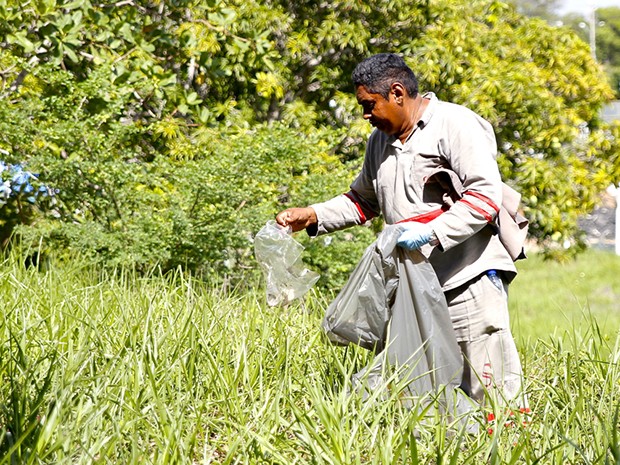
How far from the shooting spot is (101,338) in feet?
11.7

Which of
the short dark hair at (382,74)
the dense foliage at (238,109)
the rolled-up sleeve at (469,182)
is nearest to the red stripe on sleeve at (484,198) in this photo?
the rolled-up sleeve at (469,182)

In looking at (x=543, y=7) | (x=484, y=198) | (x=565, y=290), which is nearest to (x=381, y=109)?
(x=484, y=198)

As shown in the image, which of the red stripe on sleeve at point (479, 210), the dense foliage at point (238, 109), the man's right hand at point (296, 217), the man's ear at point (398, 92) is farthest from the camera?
the dense foliage at point (238, 109)

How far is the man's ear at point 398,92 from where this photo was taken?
11.0 ft

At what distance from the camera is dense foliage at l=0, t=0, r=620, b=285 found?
5.76 metres

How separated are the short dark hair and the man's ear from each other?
0.04 feet

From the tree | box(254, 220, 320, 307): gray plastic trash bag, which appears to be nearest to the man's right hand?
box(254, 220, 320, 307): gray plastic trash bag

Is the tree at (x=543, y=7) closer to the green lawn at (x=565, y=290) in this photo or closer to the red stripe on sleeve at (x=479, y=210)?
the green lawn at (x=565, y=290)

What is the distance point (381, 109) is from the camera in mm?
3375

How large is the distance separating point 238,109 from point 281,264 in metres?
3.86

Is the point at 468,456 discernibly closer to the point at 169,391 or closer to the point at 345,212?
the point at 169,391

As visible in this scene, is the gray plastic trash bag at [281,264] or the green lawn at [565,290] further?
the green lawn at [565,290]

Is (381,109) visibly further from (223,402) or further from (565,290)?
(565,290)

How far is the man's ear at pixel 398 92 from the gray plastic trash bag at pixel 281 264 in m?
0.71
